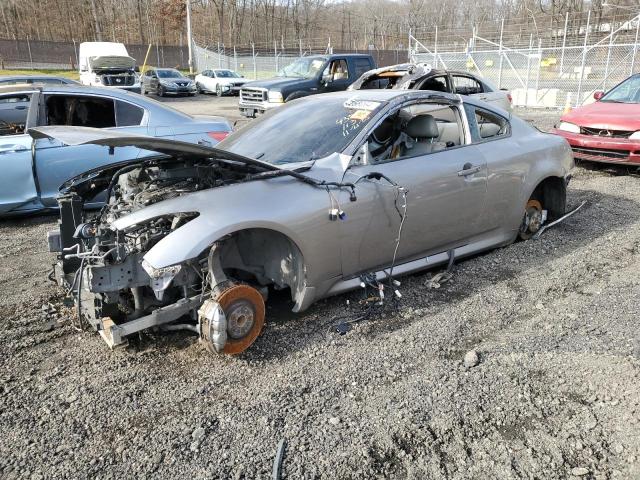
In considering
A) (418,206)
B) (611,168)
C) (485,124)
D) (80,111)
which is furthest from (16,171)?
(611,168)

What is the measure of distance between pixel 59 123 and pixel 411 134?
14.6ft

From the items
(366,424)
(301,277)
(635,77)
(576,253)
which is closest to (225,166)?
(301,277)

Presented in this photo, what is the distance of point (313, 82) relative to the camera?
49.3 feet

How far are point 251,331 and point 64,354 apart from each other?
1.22 metres

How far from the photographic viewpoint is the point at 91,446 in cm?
268

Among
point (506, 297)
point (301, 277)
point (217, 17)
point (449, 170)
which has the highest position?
point (217, 17)

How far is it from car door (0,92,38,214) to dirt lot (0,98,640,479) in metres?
1.94

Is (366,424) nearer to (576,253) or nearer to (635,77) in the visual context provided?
(576,253)

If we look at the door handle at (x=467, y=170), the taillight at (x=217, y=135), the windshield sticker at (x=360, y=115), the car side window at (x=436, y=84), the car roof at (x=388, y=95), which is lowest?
the taillight at (x=217, y=135)

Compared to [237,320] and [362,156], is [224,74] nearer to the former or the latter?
[362,156]

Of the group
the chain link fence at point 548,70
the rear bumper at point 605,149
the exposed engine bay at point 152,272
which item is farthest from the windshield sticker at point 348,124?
the chain link fence at point 548,70

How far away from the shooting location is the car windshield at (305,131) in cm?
404

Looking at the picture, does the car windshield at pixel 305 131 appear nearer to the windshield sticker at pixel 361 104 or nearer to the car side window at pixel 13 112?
the windshield sticker at pixel 361 104

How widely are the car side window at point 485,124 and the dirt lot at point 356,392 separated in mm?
1323
